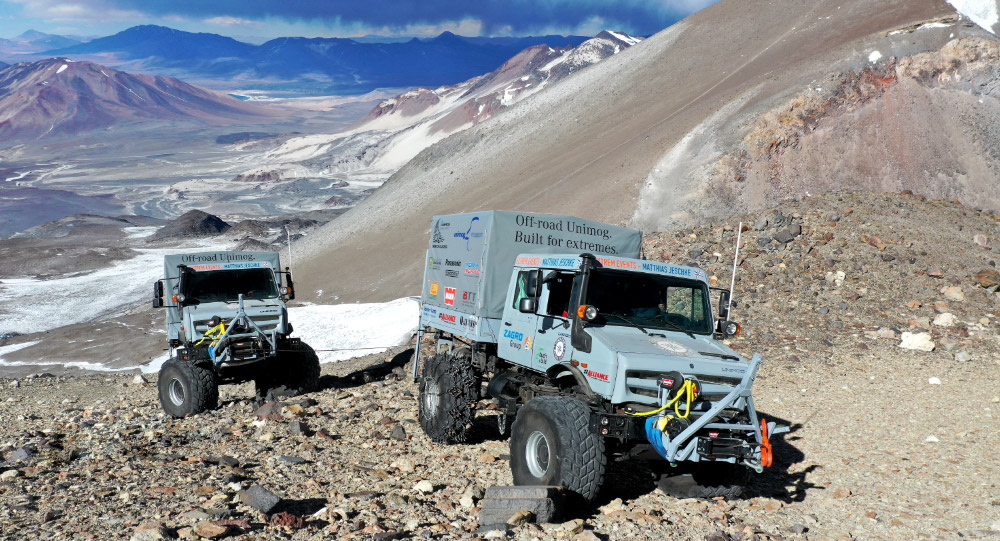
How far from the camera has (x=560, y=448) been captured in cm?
727

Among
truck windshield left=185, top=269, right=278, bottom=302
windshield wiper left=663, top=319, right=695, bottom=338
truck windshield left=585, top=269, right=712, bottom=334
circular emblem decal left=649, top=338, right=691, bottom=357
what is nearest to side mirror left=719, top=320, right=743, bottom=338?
truck windshield left=585, top=269, right=712, bottom=334

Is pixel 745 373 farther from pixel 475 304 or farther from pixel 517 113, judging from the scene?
pixel 517 113

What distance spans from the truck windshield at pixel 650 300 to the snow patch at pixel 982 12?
28443 millimetres

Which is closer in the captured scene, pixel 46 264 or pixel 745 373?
pixel 745 373

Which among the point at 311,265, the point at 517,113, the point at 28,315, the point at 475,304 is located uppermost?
the point at 517,113

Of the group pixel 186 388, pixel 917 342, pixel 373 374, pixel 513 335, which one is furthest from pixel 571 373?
pixel 917 342

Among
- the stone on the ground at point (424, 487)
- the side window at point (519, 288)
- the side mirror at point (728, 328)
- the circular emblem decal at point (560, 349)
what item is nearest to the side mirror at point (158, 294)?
the side window at point (519, 288)

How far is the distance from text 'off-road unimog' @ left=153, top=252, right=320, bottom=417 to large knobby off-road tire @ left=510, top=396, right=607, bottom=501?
6931 mm

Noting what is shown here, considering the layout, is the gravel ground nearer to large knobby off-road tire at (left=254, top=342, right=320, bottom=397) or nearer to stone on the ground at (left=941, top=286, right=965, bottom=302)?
stone on the ground at (left=941, top=286, right=965, bottom=302)

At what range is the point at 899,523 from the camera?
7.60m

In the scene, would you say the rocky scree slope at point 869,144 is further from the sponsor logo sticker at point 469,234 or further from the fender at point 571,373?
the fender at point 571,373

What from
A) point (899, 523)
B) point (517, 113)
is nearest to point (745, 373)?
point (899, 523)

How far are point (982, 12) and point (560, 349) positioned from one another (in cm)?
3097

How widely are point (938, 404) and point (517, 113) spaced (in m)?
44.2
